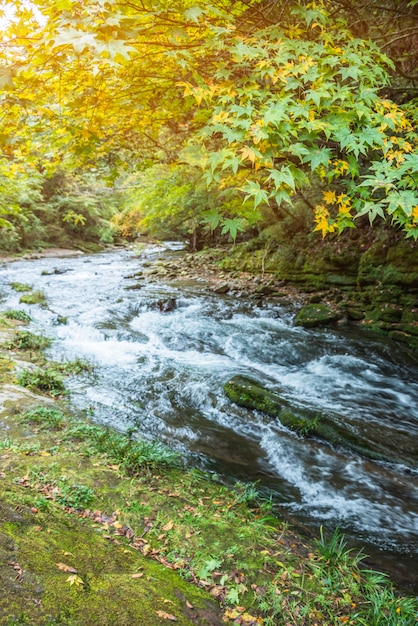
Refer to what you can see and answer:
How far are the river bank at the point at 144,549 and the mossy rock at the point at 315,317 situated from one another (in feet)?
22.0

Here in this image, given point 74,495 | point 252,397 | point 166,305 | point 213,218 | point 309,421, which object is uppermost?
point 213,218

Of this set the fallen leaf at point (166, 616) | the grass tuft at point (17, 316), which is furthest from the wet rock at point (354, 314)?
the fallen leaf at point (166, 616)

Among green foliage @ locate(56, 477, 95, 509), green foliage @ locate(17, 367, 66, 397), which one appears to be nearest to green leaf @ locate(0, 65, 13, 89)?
green foliage @ locate(56, 477, 95, 509)

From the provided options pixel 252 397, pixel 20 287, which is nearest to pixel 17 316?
pixel 20 287

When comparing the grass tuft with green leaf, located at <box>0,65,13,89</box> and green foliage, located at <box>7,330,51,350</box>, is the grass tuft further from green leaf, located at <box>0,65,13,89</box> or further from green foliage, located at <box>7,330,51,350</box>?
green leaf, located at <box>0,65,13,89</box>

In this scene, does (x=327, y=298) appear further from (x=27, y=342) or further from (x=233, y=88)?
(x=233, y=88)

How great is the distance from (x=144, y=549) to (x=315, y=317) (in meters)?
8.32

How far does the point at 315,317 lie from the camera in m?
10.0

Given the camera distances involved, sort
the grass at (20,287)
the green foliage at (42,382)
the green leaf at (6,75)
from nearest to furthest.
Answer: the green leaf at (6,75), the green foliage at (42,382), the grass at (20,287)

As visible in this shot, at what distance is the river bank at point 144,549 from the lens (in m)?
1.77

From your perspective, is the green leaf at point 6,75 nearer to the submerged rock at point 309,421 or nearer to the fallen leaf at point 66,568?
the fallen leaf at point 66,568

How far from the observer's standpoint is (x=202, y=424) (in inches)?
212

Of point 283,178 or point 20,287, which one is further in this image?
point 20,287

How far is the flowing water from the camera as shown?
4.04 metres
